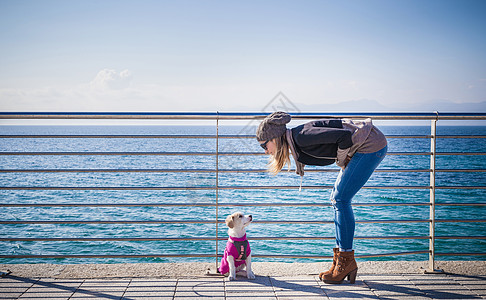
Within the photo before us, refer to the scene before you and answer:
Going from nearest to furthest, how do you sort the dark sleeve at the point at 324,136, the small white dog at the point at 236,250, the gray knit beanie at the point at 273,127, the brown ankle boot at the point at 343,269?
the dark sleeve at the point at 324,136
the gray knit beanie at the point at 273,127
the brown ankle boot at the point at 343,269
the small white dog at the point at 236,250

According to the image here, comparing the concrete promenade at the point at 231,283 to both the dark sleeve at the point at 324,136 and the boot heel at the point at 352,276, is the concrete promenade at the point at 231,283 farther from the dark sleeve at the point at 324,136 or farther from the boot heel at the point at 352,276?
the dark sleeve at the point at 324,136

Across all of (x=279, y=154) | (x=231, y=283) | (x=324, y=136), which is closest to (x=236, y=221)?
(x=231, y=283)

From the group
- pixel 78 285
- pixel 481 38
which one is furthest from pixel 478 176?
pixel 481 38

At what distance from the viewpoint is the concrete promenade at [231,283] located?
2.78 metres

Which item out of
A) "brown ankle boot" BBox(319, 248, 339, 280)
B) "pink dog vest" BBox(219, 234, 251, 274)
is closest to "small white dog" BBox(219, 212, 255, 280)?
"pink dog vest" BBox(219, 234, 251, 274)

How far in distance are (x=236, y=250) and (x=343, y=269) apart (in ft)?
2.85

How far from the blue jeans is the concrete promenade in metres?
0.43

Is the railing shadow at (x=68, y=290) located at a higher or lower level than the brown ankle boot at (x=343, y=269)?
lower

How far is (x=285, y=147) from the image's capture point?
2789mm

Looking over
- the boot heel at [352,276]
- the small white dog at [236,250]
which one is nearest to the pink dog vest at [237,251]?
the small white dog at [236,250]

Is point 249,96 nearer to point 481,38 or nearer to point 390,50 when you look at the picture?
point 390,50

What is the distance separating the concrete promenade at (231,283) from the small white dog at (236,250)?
0.08 meters

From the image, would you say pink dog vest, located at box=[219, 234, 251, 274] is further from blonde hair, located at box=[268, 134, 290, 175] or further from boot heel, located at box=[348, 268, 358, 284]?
boot heel, located at box=[348, 268, 358, 284]

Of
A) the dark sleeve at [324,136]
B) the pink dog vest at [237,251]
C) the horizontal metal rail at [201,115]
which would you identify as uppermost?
the horizontal metal rail at [201,115]
